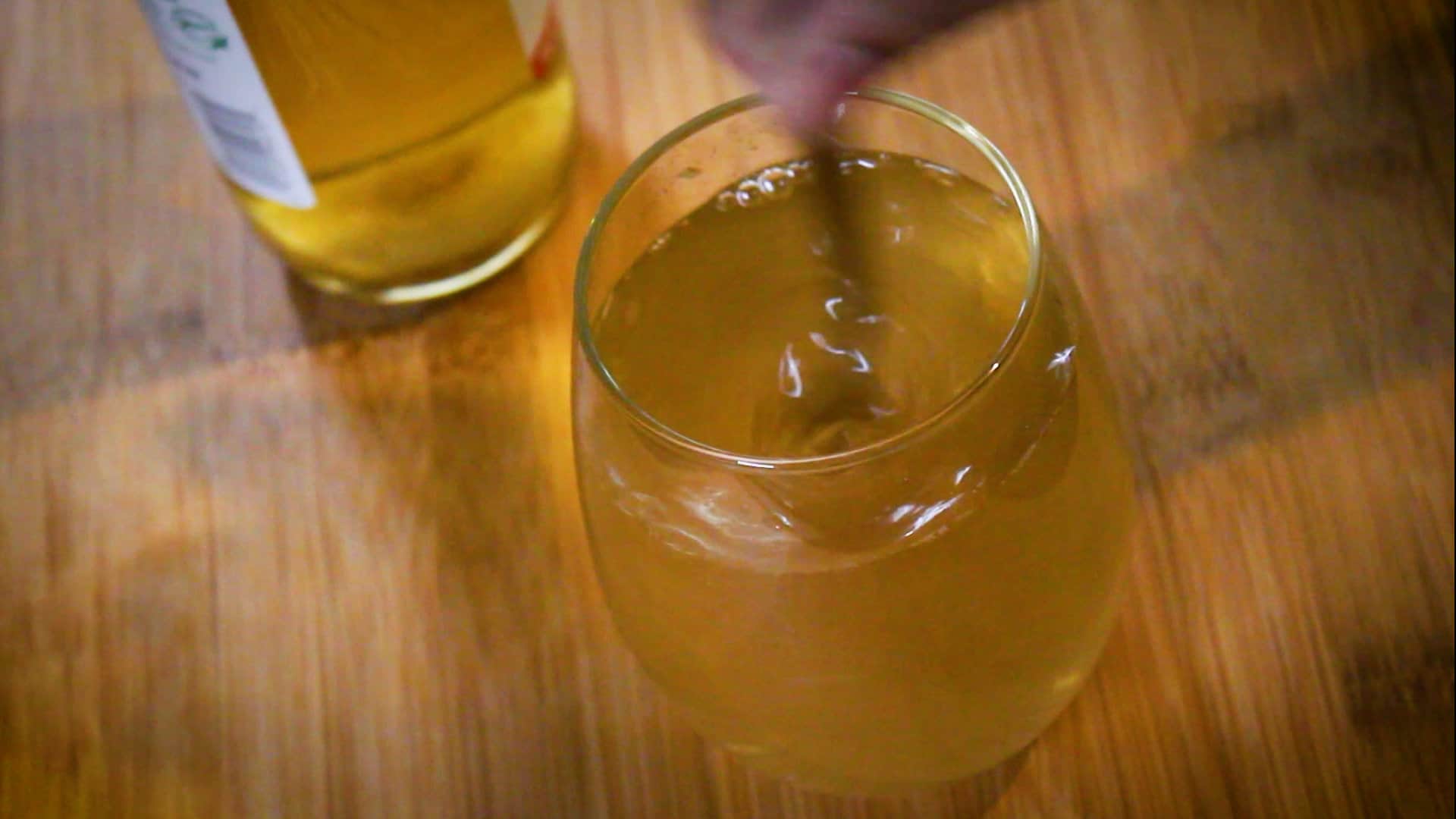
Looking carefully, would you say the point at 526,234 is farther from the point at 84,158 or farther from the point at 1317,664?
the point at 1317,664

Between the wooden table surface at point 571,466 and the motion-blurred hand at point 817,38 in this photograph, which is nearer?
the motion-blurred hand at point 817,38

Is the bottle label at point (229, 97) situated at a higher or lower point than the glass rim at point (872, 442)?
lower

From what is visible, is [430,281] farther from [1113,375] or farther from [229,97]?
[1113,375]

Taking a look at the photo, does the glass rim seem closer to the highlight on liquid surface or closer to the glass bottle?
the highlight on liquid surface

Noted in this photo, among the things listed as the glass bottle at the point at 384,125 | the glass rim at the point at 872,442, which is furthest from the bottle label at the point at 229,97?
the glass rim at the point at 872,442

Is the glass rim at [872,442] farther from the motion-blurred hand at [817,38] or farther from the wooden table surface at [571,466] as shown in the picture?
the wooden table surface at [571,466]

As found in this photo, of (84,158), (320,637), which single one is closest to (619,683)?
(320,637)

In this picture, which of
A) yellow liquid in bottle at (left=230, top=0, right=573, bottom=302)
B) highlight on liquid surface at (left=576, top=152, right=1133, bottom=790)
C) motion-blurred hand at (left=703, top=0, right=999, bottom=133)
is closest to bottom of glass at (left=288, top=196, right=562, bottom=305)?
yellow liquid in bottle at (left=230, top=0, right=573, bottom=302)
